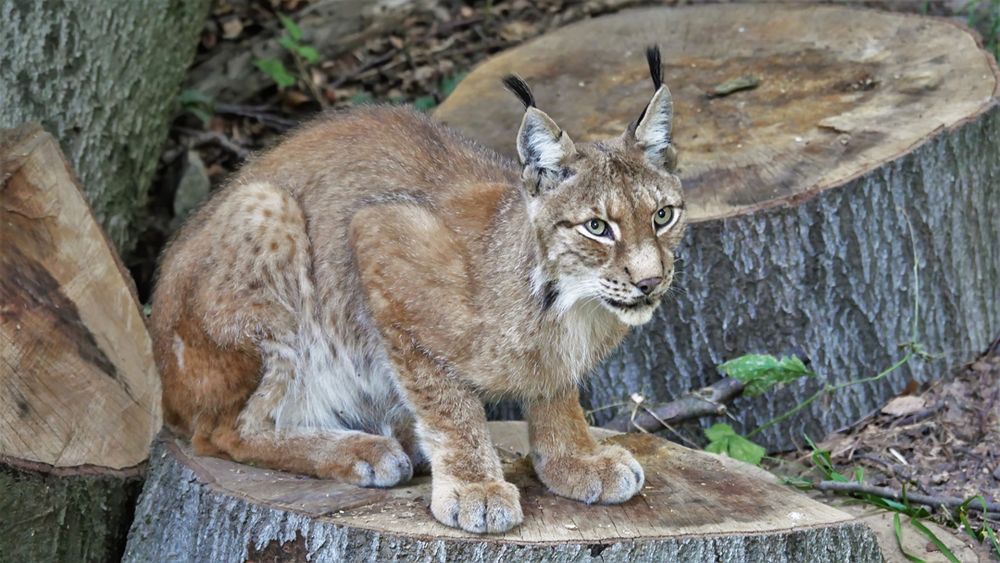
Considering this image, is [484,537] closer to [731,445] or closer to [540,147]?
[540,147]

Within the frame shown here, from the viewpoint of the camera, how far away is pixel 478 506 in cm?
396

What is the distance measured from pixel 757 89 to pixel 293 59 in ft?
12.0

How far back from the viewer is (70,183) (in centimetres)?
484

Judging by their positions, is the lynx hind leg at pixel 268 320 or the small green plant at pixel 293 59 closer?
the lynx hind leg at pixel 268 320

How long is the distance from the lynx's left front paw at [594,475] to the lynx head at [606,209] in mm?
562

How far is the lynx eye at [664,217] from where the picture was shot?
160 inches

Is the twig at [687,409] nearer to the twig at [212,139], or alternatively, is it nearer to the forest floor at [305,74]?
the forest floor at [305,74]

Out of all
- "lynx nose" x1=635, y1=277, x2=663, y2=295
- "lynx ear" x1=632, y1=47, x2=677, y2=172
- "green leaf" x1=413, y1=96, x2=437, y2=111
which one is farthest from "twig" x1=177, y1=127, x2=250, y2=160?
"lynx nose" x1=635, y1=277, x2=663, y2=295

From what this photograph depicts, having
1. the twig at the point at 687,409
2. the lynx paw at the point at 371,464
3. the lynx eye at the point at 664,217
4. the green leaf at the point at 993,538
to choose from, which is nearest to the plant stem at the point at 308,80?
the twig at the point at 687,409

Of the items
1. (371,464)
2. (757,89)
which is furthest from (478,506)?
(757,89)

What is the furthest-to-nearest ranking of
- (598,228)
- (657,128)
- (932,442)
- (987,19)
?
(987,19), (932,442), (657,128), (598,228)

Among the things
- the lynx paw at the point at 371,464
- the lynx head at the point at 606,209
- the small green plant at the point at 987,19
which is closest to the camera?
the lynx head at the point at 606,209

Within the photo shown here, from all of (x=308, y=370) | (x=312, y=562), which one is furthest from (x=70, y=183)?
(x=312, y=562)

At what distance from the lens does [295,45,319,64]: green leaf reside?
838 centimetres
